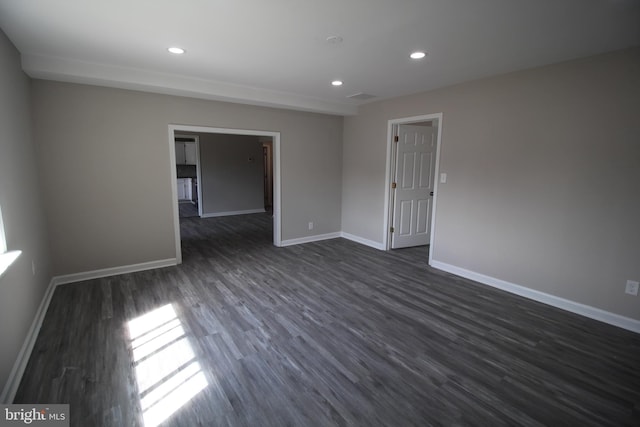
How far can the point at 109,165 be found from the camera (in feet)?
12.5

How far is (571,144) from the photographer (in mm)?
3062

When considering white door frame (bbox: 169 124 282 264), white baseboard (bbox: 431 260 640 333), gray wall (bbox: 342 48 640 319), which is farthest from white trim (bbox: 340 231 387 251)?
white door frame (bbox: 169 124 282 264)

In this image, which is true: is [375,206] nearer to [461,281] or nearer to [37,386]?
[461,281]

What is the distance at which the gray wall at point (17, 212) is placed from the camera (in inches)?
80.0

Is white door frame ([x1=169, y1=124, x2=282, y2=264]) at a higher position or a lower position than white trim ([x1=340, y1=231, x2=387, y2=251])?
higher

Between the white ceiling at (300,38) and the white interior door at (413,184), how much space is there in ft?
4.38

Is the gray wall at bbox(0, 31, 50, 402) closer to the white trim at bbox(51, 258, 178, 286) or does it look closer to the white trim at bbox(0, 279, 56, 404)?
the white trim at bbox(0, 279, 56, 404)

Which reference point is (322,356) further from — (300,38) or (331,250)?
(331,250)

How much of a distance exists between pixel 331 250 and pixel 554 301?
309 cm

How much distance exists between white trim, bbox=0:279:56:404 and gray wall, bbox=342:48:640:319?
14.7 ft

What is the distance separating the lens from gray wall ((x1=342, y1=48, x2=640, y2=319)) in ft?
9.16

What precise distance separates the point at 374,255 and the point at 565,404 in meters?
3.21

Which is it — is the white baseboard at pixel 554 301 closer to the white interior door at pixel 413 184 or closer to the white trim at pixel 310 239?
the white interior door at pixel 413 184

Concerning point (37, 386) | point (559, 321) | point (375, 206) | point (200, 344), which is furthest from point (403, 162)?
point (37, 386)
